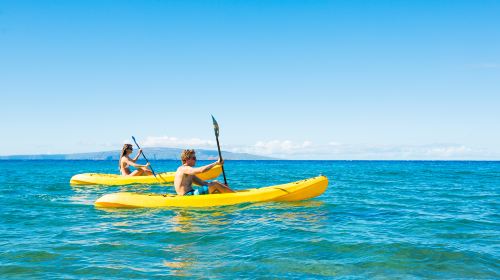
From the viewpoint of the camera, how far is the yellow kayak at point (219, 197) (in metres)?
11.4

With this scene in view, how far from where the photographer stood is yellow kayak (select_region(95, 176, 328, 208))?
1138cm

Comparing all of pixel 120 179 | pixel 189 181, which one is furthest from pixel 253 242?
pixel 120 179

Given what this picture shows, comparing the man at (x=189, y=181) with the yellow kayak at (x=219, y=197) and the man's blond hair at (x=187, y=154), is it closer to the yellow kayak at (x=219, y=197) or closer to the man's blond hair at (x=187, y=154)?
the man's blond hair at (x=187, y=154)

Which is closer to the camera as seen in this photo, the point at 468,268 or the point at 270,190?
the point at 468,268

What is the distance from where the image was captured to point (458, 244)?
789 centimetres

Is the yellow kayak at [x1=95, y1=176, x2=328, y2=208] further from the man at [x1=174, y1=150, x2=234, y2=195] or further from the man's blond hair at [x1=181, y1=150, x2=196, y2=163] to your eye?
the man's blond hair at [x1=181, y1=150, x2=196, y2=163]

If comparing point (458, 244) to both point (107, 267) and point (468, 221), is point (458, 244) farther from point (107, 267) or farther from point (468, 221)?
point (107, 267)

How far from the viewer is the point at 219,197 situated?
11.5m

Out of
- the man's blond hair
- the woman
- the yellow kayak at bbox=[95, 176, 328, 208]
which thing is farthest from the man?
the woman

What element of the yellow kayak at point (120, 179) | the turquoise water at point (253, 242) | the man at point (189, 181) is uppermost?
the man at point (189, 181)

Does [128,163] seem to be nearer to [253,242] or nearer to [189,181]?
[189,181]

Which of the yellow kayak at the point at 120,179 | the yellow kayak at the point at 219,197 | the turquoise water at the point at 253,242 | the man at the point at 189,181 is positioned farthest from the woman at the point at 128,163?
the man at the point at 189,181

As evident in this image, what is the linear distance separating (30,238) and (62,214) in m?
3.35

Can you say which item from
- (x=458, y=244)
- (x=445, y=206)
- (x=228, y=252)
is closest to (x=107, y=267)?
(x=228, y=252)
